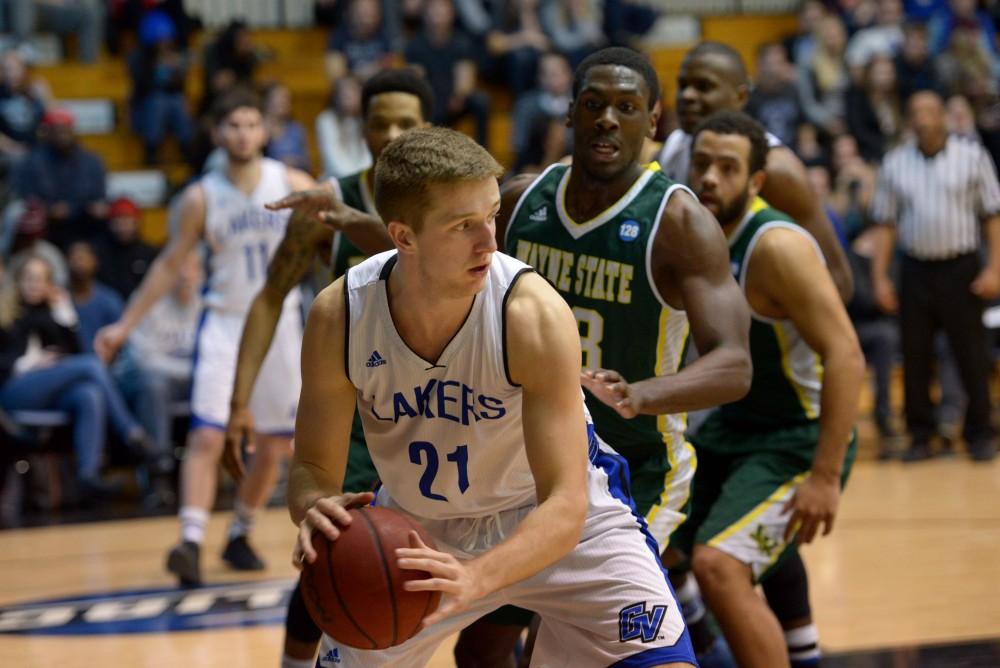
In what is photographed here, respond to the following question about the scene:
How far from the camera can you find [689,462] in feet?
13.3

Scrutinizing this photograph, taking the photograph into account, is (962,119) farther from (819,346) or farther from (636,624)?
(636,624)

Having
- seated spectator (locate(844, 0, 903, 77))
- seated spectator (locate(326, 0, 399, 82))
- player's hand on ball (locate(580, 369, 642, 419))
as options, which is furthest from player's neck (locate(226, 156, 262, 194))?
seated spectator (locate(844, 0, 903, 77))

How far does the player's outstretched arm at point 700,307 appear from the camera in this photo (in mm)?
3494

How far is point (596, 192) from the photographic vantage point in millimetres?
3930

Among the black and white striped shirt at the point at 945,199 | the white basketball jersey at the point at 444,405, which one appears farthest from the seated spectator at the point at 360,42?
the white basketball jersey at the point at 444,405

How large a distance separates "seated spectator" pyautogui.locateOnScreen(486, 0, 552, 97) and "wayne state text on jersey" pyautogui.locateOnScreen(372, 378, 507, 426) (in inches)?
404

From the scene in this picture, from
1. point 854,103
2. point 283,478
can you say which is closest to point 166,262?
point 283,478

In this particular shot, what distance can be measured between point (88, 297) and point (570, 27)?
5.97 metres

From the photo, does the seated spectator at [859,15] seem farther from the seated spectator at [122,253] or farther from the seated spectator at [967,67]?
the seated spectator at [122,253]

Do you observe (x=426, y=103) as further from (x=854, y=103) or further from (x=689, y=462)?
(x=854, y=103)

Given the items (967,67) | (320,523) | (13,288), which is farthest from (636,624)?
(967,67)

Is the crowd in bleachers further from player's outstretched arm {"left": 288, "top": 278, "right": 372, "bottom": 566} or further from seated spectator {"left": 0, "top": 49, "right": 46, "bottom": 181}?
player's outstretched arm {"left": 288, "top": 278, "right": 372, "bottom": 566}

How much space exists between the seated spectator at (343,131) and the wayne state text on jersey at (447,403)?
28.5 ft

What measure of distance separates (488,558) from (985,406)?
23.2ft
